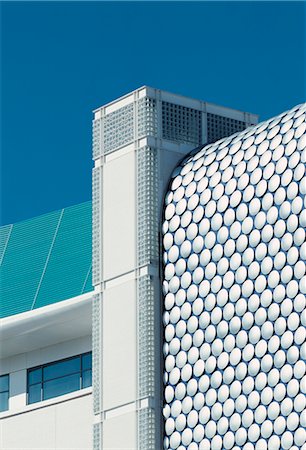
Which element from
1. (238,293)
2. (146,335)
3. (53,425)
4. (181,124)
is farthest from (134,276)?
(53,425)

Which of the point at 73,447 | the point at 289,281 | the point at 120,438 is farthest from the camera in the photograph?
the point at 73,447

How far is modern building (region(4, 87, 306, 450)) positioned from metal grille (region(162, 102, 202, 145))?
3 cm

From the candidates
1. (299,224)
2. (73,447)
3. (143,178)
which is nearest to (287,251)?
(299,224)

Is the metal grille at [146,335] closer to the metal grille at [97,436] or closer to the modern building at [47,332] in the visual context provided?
the metal grille at [97,436]

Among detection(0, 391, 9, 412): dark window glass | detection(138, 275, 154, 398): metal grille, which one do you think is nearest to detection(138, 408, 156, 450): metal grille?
detection(138, 275, 154, 398): metal grille

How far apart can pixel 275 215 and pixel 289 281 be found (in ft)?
6.44

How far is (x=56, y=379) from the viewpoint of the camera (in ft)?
200

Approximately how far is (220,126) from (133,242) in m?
4.76

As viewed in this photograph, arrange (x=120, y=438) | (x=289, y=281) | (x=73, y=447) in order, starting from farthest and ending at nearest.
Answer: (x=73, y=447) < (x=120, y=438) < (x=289, y=281)

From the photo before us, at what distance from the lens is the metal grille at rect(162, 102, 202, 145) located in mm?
56344

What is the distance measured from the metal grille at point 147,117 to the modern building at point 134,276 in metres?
0.03

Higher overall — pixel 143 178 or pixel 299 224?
pixel 143 178

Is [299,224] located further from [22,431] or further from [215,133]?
[22,431]

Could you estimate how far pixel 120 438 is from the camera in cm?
5428
